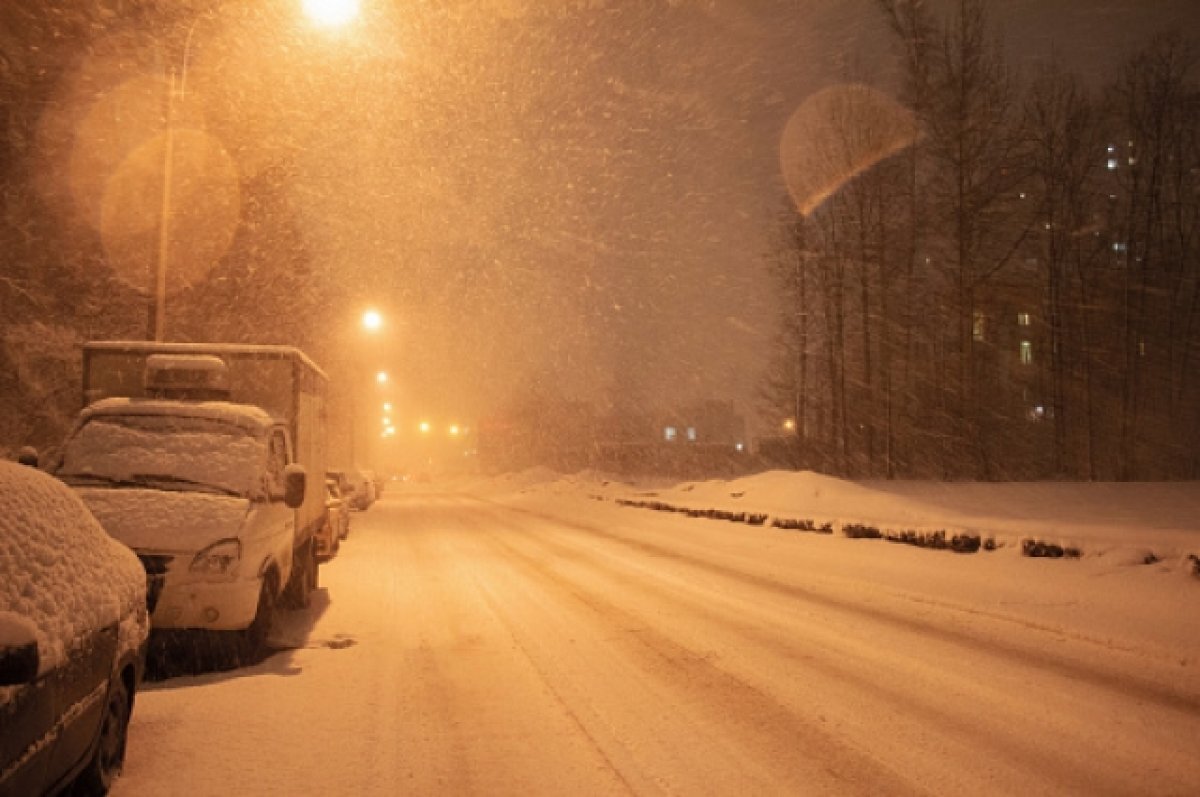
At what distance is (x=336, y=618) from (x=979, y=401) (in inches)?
1094

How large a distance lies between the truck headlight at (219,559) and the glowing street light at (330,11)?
377 inches

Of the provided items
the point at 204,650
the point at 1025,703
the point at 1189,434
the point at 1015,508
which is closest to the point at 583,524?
the point at 1015,508

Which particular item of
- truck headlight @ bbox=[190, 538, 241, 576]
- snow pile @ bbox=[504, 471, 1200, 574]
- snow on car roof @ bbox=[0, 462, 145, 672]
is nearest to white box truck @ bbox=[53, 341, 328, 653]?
truck headlight @ bbox=[190, 538, 241, 576]

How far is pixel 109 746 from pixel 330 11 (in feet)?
39.4

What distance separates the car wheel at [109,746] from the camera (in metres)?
4.52

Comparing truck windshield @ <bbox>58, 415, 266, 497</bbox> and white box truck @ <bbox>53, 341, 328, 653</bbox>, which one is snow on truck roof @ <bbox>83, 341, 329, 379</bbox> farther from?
truck windshield @ <bbox>58, 415, 266, 497</bbox>

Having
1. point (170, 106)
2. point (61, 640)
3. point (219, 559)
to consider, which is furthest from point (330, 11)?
point (61, 640)

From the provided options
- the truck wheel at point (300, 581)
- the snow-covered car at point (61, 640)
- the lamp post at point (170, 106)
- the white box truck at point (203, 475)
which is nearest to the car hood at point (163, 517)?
the white box truck at point (203, 475)

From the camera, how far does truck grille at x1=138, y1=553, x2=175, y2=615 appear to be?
713cm

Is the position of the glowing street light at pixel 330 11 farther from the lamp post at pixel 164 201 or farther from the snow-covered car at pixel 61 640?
the snow-covered car at pixel 61 640

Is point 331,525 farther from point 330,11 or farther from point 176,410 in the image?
point 330,11

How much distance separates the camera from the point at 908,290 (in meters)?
34.5

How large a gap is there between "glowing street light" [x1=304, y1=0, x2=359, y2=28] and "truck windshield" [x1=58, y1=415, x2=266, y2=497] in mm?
7653

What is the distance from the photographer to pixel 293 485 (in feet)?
28.9
